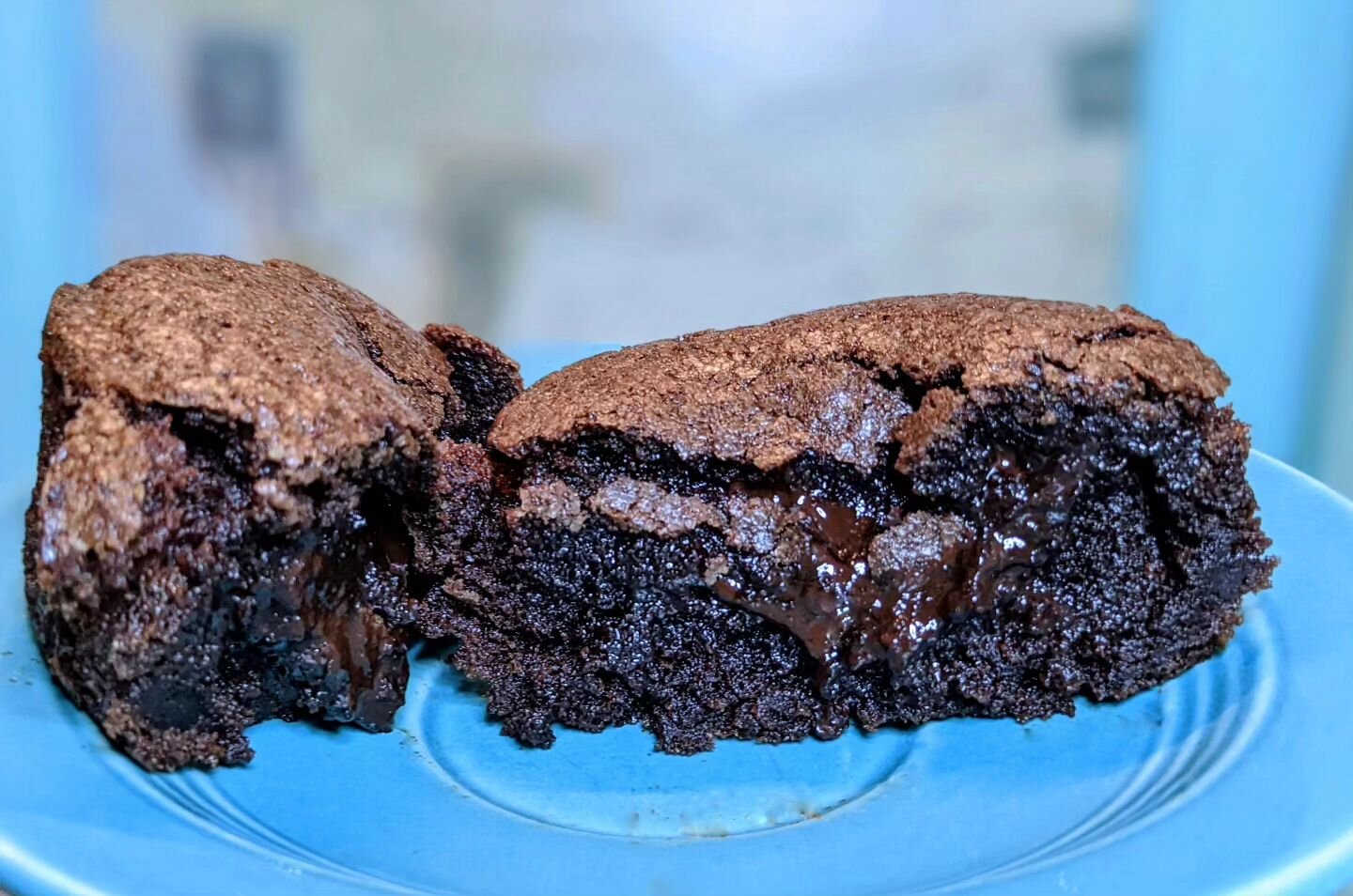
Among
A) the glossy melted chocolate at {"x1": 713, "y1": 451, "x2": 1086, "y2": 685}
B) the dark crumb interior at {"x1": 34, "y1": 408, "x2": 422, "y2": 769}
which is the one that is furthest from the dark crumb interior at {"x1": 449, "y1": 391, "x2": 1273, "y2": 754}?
the dark crumb interior at {"x1": 34, "y1": 408, "x2": 422, "y2": 769}

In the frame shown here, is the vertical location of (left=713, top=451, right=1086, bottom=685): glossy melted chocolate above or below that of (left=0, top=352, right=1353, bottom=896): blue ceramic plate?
above

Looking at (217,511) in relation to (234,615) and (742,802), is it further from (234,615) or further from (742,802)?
(742,802)

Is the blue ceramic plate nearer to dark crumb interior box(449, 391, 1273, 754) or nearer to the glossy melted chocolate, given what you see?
dark crumb interior box(449, 391, 1273, 754)

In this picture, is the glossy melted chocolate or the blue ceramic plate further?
the glossy melted chocolate

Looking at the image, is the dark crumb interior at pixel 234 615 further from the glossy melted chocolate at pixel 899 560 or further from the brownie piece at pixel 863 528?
the glossy melted chocolate at pixel 899 560

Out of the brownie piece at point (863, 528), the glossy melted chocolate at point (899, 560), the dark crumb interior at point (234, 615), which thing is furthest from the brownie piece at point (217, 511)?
the glossy melted chocolate at point (899, 560)

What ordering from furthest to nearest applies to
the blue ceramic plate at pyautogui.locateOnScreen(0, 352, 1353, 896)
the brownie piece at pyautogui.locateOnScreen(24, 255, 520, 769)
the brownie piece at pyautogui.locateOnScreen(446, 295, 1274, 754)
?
the brownie piece at pyautogui.locateOnScreen(446, 295, 1274, 754) → the brownie piece at pyautogui.locateOnScreen(24, 255, 520, 769) → the blue ceramic plate at pyautogui.locateOnScreen(0, 352, 1353, 896)
